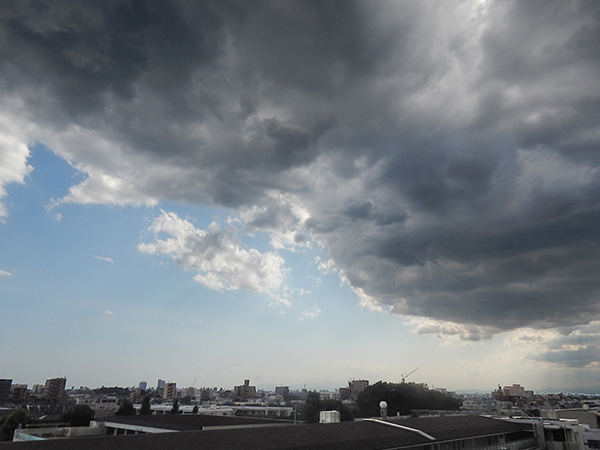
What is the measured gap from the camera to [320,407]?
11144 cm

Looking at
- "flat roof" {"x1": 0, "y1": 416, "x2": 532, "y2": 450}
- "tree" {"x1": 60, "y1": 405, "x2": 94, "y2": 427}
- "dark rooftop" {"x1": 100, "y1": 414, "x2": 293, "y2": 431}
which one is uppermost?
"flat roof" {"x1": 0, "y1": 416, "x2": 532, "y2": 450}

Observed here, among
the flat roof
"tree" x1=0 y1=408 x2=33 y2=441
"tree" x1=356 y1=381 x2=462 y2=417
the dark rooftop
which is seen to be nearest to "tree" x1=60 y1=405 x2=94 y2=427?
"tree" x1=0 y1=408 x2=33 y2=441

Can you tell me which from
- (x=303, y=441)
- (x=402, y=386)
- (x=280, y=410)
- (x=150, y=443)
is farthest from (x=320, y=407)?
(x=150, y=443)

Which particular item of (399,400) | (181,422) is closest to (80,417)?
(181,422)

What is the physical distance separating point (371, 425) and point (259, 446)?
1831cm

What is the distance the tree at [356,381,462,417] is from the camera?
125 meters

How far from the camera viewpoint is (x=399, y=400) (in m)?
127

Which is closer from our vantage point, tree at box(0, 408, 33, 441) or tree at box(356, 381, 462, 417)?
tree at box(0, 408, 33, 441)

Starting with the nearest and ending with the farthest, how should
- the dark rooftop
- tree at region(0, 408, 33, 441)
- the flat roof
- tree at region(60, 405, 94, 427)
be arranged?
1. the flat roof
2. the dark rooftop
3. tree at region(0, 408, 33, 441)
4. tree at region(60, 405, 94, 427)

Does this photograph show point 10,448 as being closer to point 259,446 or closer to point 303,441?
point 259,446

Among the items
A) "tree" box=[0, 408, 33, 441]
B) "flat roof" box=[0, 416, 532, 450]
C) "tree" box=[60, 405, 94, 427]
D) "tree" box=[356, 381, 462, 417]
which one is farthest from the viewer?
"tree" box=[356, 381, 462, 417]

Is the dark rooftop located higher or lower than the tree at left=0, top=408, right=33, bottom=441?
higher

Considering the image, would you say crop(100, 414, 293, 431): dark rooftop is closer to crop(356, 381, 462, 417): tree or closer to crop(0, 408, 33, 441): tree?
crop(0, 408, 33, 441): tree

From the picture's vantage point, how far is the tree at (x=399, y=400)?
125m
